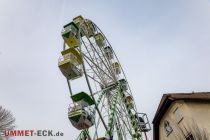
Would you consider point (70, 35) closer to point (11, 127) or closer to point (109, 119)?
point (109, 119)

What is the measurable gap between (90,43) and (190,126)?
9.17 metres

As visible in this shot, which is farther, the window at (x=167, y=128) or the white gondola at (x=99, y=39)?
the white gondola at (x=99, y=39)

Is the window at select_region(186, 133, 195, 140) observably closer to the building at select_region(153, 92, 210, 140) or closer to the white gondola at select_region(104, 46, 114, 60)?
the building at select_region(153, 92, 210, 140)

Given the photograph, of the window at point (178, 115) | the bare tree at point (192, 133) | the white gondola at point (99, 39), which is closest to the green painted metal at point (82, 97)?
the window at point (178, 115)

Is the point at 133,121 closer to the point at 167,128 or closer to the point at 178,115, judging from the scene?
the point at 167,128

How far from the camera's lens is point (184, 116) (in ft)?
51.1

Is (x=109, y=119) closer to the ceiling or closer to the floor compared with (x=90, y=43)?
closer to the floor

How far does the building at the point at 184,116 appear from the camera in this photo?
14051mm

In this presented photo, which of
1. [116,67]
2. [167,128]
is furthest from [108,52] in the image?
[167,128]

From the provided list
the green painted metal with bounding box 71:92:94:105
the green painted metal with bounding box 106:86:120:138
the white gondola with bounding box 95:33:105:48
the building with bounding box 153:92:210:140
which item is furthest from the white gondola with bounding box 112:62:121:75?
the green painted metal with bounding box 71:92:94:105

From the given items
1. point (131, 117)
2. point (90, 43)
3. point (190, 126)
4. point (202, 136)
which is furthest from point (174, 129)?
point (90, 43)

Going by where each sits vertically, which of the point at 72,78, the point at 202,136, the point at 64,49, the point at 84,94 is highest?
the point at 64,49

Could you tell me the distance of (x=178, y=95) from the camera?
16219 millimetres

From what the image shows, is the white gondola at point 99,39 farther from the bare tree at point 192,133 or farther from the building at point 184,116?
the bare tree at point 192,133
